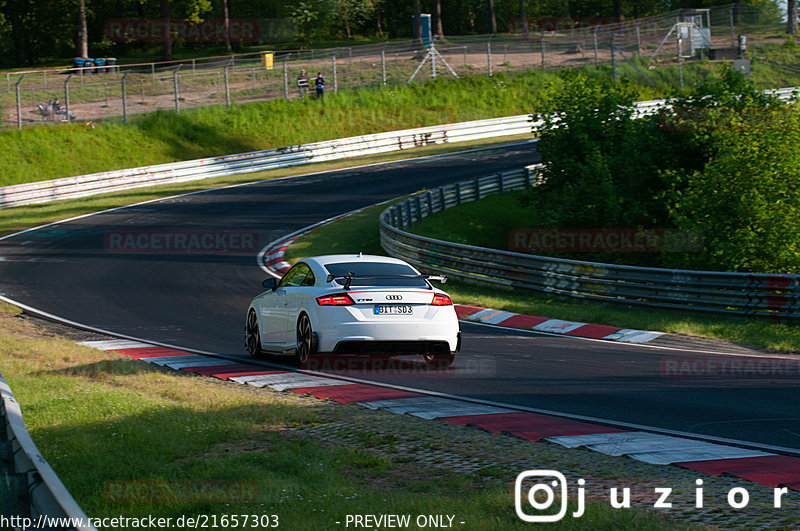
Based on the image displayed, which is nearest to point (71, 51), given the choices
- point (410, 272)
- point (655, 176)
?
point (655, 176)

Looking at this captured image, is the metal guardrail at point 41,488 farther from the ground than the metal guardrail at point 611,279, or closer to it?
farther from the ground

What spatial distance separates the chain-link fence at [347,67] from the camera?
154ft

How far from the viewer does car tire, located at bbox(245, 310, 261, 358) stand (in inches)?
526

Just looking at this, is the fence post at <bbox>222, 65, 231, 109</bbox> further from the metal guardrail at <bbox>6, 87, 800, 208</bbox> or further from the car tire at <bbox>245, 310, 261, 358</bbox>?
the car tire at <bbox>245, 310, 261, 358</bbox>

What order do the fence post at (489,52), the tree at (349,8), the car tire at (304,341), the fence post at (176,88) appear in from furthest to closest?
the tree at (349,8), the fence post at (489,52), the fence post at (176,88), the car tire at (304,341)

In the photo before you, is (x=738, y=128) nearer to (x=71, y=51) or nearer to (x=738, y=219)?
(x=738, y=219)

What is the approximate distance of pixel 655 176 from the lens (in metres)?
26.4

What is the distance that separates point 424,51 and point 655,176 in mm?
35574

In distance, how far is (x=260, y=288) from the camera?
2166 centimetres

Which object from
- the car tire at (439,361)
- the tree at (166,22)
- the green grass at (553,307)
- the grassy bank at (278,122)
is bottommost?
the green grass at (553,307)

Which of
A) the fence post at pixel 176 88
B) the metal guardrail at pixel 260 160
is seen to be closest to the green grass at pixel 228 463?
the metal guardrail at pixel 260 160

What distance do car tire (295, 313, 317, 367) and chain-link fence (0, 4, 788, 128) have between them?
3529 centimetres

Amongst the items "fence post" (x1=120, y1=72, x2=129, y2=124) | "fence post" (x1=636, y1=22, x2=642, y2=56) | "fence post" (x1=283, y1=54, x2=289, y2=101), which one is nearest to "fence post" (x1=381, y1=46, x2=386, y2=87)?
"fence post" (x1=283, y1=54, x2=289, y2=101)

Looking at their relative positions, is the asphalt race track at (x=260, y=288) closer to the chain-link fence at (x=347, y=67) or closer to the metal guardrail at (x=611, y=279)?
the metal guardrail at (x=611, y=279)
